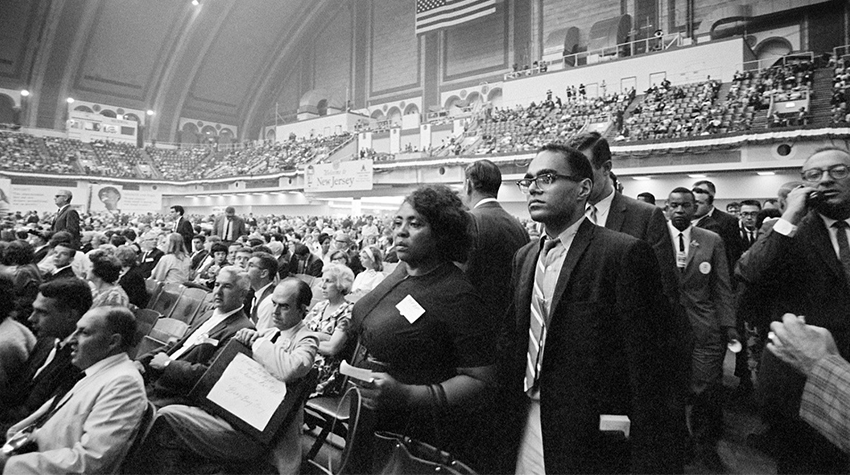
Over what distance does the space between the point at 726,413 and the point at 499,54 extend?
26.3 m

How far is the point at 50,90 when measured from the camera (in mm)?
32688

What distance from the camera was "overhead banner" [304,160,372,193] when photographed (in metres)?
17.7

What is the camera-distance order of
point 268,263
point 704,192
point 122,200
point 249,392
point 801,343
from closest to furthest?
point 801,343
point 249,392
point 704,192
point 268,263
point 122,200

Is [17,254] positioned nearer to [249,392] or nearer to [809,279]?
[249,392]

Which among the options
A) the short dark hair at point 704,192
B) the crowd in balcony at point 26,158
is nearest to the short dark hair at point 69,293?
the short dark hair at point 704,192

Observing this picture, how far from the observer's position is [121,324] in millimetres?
2125

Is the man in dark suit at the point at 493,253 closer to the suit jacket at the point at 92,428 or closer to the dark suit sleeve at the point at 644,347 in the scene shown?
the dark suit sleeve at the point at 644,347

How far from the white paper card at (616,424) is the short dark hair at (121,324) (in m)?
2.01

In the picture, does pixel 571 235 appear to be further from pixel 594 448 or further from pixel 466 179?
pixel 466 179

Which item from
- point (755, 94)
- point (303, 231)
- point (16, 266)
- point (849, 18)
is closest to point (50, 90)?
point (303, 231)

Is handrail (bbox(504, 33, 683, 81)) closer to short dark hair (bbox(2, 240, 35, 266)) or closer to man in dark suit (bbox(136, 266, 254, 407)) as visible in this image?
man in dark suit (bbox(136, 266, 254, 407))

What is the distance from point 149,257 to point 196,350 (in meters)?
4.55

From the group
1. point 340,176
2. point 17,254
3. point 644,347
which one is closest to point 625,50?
point 340,176

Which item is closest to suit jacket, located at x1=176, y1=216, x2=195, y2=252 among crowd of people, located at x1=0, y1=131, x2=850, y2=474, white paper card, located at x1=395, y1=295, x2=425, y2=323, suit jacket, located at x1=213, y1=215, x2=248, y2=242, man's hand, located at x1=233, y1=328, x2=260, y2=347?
suit jacket, located at x1=213, y1=215, x2=248, y2=242
